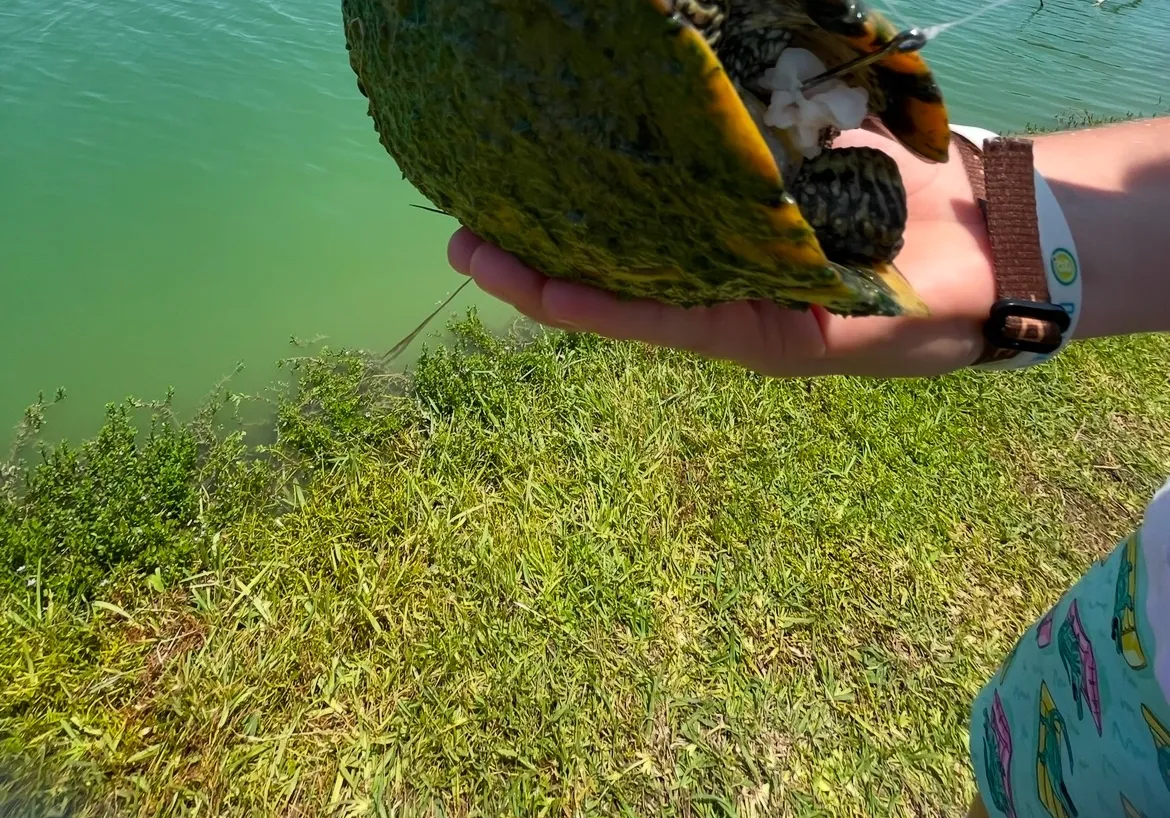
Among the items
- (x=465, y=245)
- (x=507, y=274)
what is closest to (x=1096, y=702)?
(x=507, y=274)

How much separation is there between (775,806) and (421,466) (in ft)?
6.31

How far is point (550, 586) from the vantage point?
295 centimetres

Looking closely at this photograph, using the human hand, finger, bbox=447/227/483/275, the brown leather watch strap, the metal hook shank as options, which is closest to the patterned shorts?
the brown leather watch strap

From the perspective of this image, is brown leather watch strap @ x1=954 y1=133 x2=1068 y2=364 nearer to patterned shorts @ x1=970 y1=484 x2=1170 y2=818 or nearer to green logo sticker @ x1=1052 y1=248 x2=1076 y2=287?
green logo sticker @ x1=1052 y1=248 x2=1076 y2=287

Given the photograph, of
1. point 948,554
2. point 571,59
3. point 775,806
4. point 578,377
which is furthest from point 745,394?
point 571,59

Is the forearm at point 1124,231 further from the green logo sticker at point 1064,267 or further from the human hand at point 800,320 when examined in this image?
the human hand at point 800,320

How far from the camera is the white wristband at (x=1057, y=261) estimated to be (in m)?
1.63

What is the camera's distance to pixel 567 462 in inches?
134

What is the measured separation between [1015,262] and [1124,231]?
0.73 ft

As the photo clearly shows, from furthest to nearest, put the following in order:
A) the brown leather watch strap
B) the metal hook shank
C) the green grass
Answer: the green grass, the brown leather watch strap, the metal hook shank

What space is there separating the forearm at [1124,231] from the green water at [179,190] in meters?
3.71

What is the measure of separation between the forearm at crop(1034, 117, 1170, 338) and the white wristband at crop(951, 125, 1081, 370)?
0.03 metres

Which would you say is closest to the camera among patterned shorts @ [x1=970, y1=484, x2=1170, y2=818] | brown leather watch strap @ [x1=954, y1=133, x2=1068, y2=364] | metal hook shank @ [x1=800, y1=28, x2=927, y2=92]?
metal hook shank @ [x1=800, y1=28, x2=927, y2=92]

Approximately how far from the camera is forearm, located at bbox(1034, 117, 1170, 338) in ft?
5.30
